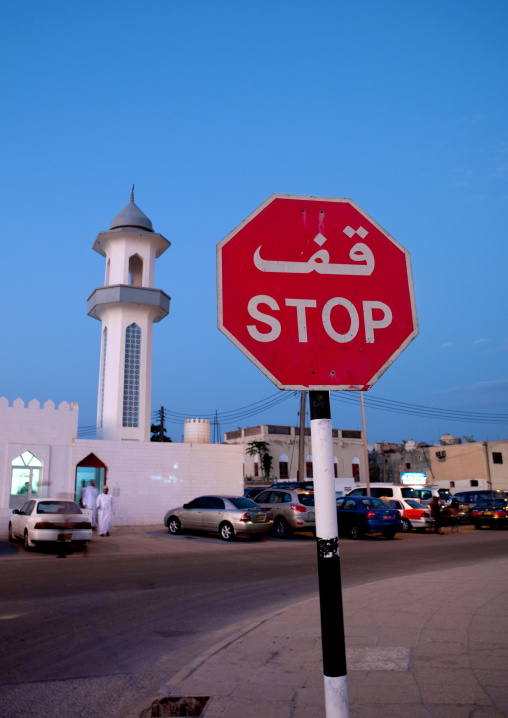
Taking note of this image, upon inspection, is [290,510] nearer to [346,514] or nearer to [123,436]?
[346,514]

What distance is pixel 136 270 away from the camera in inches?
1277

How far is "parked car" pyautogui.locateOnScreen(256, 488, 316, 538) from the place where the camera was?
22469mm

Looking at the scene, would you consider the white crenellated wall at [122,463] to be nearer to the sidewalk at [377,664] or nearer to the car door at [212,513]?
the car door at [212,513]

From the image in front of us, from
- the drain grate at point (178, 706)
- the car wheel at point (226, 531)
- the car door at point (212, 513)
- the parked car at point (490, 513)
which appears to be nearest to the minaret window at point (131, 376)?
the car door at point (212, 513)

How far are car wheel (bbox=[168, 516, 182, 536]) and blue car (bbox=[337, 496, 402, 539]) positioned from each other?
594 centimetres

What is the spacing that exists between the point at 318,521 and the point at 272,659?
13.5 ft

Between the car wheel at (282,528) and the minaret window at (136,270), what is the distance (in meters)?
14.8

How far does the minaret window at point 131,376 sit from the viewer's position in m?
29.0

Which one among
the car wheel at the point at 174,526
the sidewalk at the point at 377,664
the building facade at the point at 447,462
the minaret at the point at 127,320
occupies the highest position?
the minaret at the point at 127,320

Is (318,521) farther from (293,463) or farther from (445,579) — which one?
(293,463)

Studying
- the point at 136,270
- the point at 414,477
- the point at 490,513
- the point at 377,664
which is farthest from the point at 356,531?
the point at 377,664

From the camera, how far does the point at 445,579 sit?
1148 cm

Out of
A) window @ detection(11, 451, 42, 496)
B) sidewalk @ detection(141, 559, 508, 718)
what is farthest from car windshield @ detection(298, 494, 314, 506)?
sidewalk @ detection(141, 559, 508, 718)

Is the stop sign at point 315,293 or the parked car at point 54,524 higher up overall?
the stop sign at point 315,293
